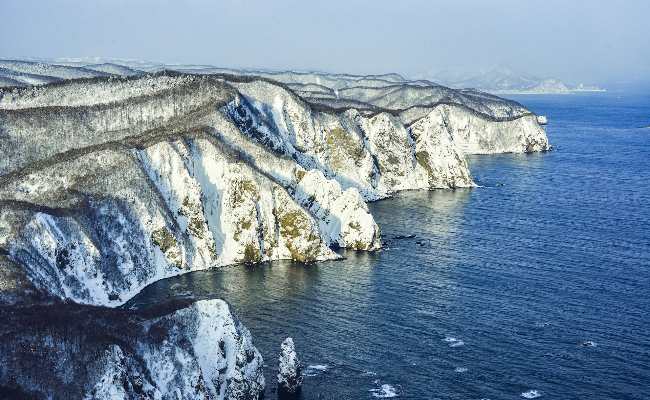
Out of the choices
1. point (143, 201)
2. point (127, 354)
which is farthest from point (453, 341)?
point (143, 201)

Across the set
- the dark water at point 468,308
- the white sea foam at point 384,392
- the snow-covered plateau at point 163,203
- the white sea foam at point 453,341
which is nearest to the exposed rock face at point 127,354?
the snow-covered plateau at point 163,203

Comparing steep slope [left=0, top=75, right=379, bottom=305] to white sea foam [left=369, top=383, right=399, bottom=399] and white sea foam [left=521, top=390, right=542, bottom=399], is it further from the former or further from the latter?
white sea foam [left=521, top=390, right=542, bottom=399]

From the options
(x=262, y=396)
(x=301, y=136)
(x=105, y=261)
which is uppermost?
(x=301, y=136)

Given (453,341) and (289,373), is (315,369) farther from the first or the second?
(453,341)

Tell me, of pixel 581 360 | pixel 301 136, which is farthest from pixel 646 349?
pixel 301 136

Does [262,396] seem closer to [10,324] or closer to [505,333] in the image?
[10,324]
